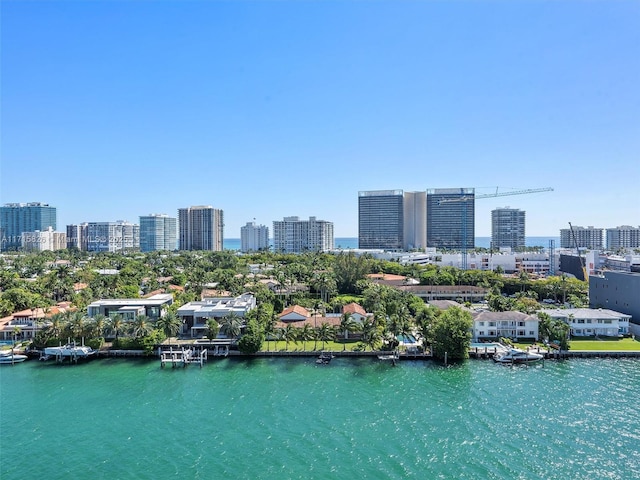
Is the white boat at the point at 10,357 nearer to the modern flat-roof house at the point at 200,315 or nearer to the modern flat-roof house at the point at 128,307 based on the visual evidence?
the modern flat-roof house at the point at 128,307

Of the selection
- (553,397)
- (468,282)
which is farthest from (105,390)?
(468,282)

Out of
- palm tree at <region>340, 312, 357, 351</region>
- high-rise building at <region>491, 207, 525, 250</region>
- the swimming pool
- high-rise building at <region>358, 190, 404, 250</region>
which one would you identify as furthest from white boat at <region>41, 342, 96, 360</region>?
high-rise building at <region>491, 207, 525, 250</region>

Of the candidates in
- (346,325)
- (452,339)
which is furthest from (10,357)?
(452,339)

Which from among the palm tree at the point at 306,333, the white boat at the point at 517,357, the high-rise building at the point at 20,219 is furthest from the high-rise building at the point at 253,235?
the white boat at the point at 517,357

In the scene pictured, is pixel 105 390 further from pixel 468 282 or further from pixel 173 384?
pixel 468 282

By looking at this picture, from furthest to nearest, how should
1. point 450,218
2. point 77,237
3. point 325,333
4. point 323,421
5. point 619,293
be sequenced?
point 77,237, point 450,218, point 619,293, point 325,333, point 323,421

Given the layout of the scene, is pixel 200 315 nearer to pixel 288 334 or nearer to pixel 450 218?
pixel 288 334

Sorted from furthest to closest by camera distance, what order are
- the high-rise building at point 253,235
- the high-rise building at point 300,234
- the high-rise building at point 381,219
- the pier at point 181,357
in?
the high-rise building at point 253,235, the high-rise building at point 300,234, the high-rise building at point 381,219, the pier at point 181,357

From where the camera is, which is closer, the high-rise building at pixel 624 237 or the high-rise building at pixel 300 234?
the high-rise building at pixel 624 237
